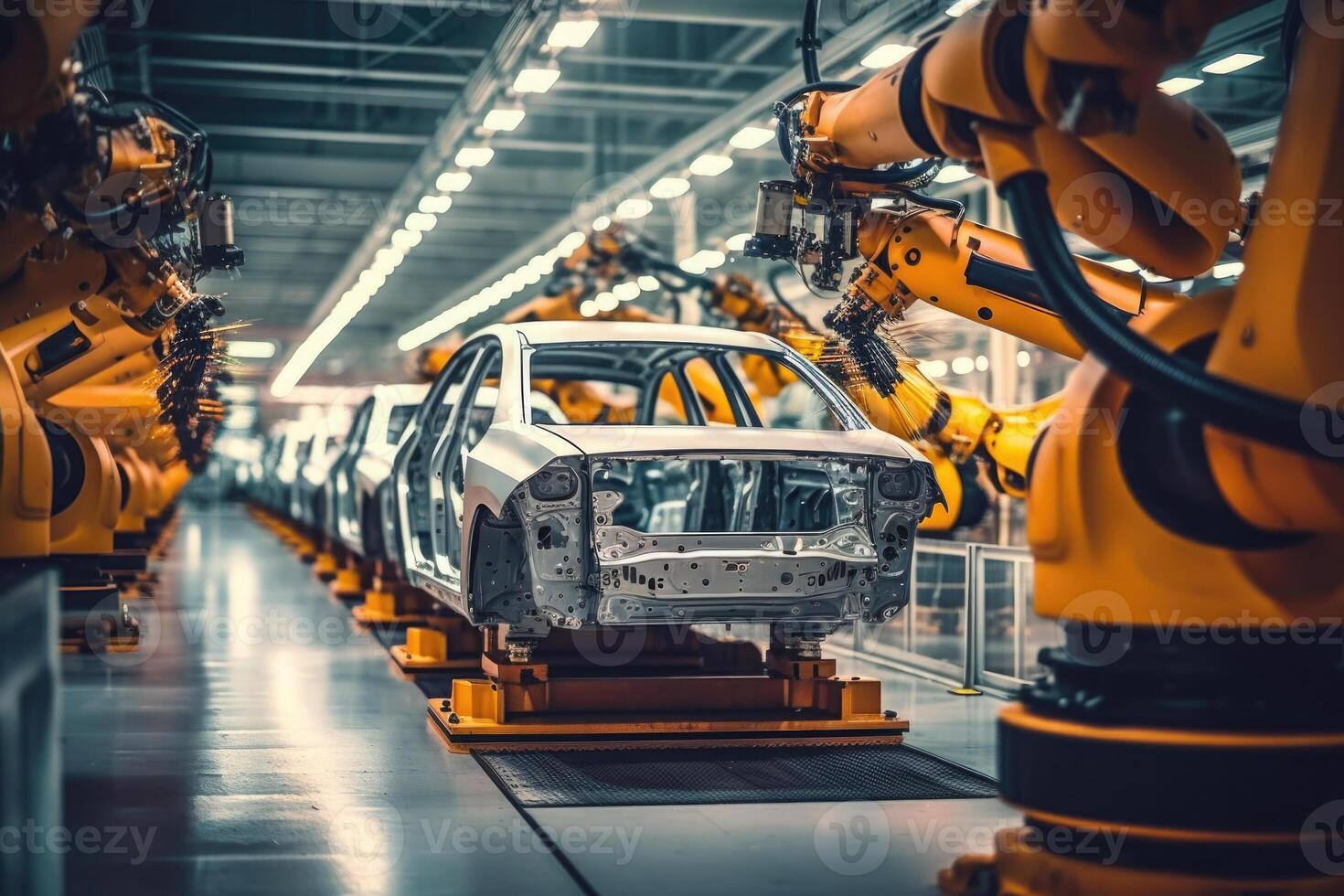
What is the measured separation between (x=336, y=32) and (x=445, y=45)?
101 cm

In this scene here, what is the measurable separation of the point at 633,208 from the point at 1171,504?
533 inches

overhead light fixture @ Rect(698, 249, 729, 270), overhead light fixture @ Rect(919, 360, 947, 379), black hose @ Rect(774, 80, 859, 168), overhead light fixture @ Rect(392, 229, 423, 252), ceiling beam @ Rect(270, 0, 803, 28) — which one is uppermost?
ceiling beam @ Rect(270, 0, 803, 28)

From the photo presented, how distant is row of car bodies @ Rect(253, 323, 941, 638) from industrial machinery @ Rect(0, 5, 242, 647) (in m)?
1.32

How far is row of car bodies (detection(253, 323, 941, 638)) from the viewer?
480 cm

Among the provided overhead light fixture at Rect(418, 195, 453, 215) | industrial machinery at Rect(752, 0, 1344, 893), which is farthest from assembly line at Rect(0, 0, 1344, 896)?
overhead light fixture at Rect(418, 195, 453, 215)

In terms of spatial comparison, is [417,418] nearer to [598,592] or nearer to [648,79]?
[598,592]

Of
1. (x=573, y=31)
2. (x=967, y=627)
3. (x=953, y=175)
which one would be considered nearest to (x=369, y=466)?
(x=573, y=31)

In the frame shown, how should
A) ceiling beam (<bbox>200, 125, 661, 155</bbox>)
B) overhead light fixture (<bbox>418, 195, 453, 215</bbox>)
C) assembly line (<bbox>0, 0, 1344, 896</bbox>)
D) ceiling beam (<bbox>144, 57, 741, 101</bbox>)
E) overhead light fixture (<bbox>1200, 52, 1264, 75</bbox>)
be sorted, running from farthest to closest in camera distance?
ceiling beam (<bbox>200, 125, 661, 155</bbox>)
overhead light fixture (<bbox>418, 195, 453, 215</bbox>)
ceiling beam (<bbox>144, 57, 741, 101</bbox>)
overhead light fixture (<bbox>1200, 52, 1264, 75</bbox>)
assembly line (<bbox>0, 0, 1344, 896</bbox>)

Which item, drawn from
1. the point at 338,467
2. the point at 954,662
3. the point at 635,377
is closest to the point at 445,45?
the point at 338,467

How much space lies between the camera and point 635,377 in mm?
7629

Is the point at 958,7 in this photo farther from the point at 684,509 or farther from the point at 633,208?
the point at 633,208

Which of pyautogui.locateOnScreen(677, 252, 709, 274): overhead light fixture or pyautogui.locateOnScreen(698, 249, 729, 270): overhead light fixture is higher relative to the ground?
pyautogui.locateOnScreen(698, 249, 729, 270): overhead light fixture

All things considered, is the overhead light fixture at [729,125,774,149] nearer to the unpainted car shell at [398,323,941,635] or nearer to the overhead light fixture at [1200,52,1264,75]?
the overhead light fixture at [1200,52,1264,75]

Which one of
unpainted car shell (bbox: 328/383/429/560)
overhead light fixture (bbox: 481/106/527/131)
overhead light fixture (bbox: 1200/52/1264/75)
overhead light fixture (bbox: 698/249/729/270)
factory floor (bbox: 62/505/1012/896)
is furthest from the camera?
overhead light fixture (bbox: 698/249/729/270)
